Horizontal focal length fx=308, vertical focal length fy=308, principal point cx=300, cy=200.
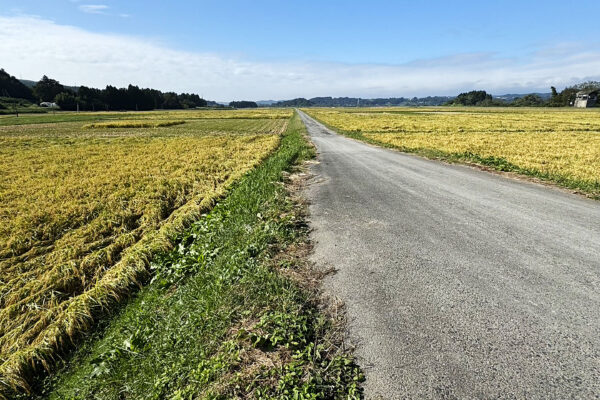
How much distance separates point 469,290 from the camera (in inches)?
160

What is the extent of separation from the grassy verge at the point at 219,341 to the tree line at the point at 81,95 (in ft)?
452

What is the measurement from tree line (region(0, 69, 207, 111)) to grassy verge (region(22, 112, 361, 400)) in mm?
137884

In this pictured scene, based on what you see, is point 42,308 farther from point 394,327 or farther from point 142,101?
point 142,101

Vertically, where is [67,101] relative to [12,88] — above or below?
below

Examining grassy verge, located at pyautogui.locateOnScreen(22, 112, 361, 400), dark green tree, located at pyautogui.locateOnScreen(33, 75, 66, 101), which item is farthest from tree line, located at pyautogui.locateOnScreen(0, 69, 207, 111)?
grassy verge, located at pyautogui.locateOnScreen(22, 112, 361, 400)

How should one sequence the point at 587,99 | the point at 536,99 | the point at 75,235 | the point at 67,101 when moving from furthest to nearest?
the point at 536,99, the point at 587,99, the point at 67,101, the point at 75,235

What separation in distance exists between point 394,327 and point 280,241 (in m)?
2.89

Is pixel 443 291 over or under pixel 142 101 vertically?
under

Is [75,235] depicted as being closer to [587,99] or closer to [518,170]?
[518,170]

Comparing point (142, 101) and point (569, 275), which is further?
point (142, 101)

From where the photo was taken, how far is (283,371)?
9.61ft

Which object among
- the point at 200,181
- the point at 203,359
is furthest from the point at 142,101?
the point at 203,359

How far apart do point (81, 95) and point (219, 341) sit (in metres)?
148

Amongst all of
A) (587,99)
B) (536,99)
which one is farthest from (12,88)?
(536,99)
